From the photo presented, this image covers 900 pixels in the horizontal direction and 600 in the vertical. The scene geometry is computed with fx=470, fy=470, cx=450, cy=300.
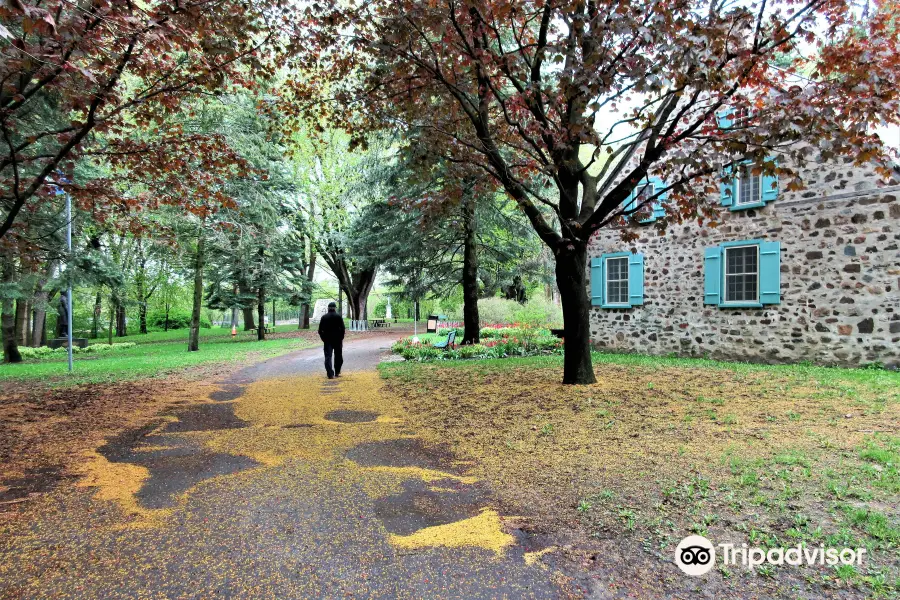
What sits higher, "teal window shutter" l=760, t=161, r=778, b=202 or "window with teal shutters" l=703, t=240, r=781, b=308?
"teal window shutter" l=760, t=161, r=778, b=202

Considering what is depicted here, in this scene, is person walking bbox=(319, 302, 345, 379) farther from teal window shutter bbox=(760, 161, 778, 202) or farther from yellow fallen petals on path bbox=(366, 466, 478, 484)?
teal window shutter bbox=(760, 161, 778, 202)

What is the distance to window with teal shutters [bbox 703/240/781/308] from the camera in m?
10.8

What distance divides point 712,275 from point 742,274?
640 mm

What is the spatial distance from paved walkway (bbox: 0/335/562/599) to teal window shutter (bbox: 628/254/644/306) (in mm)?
9859

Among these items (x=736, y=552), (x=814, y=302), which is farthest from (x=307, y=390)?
(x=814, y=302)

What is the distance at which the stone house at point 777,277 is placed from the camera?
953 centimetres

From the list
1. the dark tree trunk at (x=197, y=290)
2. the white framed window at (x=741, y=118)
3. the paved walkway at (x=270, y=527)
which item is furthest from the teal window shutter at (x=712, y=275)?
the dark tree trunk at (x=197, y=290)

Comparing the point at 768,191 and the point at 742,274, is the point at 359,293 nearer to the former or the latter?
the point at 742,274

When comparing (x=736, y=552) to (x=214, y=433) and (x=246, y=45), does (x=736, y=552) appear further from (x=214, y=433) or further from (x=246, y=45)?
(x=246, y=45)

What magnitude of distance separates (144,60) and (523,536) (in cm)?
829

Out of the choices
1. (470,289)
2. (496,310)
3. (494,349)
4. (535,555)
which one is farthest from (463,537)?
(496,310)

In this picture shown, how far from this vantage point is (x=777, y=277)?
10.7 meters

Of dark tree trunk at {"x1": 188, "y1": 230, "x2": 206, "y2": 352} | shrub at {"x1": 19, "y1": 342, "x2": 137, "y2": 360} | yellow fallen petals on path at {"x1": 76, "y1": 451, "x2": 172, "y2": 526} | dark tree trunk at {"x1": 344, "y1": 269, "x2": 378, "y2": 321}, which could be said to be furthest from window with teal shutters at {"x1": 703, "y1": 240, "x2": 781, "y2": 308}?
shrub at {"x1": 19, "y1": 342, "x2": 137, "y2": 360}

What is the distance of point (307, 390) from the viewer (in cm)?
864
